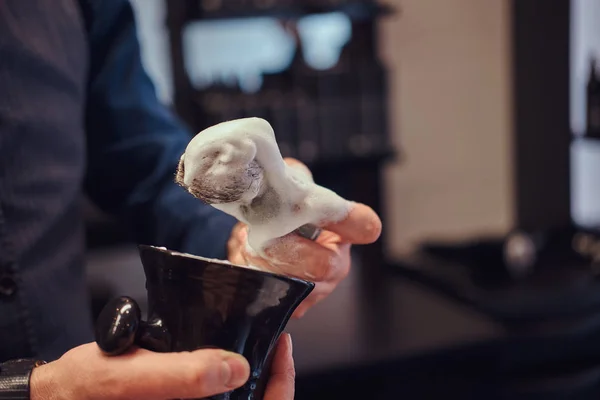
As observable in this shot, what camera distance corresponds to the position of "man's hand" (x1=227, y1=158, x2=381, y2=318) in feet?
1.39

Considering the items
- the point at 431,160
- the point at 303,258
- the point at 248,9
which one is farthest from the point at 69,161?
the point at 431,160

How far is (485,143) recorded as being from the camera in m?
2.05

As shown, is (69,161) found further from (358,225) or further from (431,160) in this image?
(431,160)

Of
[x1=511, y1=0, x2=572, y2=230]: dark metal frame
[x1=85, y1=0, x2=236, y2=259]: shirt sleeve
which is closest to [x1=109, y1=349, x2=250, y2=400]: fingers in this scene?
[x1=85, y1=0, x2=236, y2=259]: shirt sleeve

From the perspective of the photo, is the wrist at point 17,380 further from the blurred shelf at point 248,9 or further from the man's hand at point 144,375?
the blurred shelf at point 248,9

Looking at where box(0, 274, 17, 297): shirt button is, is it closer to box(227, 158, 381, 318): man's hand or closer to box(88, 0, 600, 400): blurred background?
box(227, 158, 381, 318): man's hand

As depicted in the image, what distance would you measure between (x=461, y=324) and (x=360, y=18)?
86 cm

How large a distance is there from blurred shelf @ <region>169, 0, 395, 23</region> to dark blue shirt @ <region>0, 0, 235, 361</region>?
870 mm

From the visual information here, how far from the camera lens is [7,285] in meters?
0.56

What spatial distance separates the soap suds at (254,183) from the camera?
13.1 inches

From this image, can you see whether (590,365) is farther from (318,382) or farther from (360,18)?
(360,18)

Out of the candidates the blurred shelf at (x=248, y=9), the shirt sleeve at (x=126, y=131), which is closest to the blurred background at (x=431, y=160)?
the blurred shelf at (x=248, y=9)

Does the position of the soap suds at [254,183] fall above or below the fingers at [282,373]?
above

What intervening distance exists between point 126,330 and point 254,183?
10 centimetres
